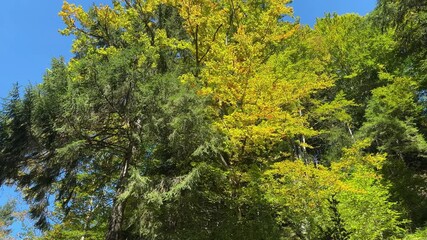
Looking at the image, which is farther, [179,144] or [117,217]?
[117,217]

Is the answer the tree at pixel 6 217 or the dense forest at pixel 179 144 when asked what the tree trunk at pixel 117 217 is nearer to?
the dense forest at pixel 179 144

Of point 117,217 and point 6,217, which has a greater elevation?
point 6,217

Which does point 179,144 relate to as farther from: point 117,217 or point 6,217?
point 6,217

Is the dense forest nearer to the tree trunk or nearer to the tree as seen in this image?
the tree trunk

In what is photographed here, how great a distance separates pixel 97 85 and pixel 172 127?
2118mm

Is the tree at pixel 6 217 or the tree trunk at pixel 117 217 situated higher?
the tree at pixel 6 217

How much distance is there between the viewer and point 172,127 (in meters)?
8.66

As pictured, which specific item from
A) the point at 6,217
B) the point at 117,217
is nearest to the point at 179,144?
the point at 117,217

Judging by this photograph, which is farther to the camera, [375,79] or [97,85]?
[375,79]

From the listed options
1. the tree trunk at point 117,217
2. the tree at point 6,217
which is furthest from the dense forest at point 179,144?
the tree at point 6,217

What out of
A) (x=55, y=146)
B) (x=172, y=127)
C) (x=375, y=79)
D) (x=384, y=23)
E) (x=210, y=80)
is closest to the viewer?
(x=55, y=146)

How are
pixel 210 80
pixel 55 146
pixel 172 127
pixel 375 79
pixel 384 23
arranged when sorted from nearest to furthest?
pixel 55 146 < pixel 172 127 < pixel 210 80 < pixel 384 23 < pixel 375 79

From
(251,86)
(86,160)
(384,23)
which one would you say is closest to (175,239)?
(86,160)

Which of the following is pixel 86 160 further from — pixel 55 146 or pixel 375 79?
pixel 375 79
